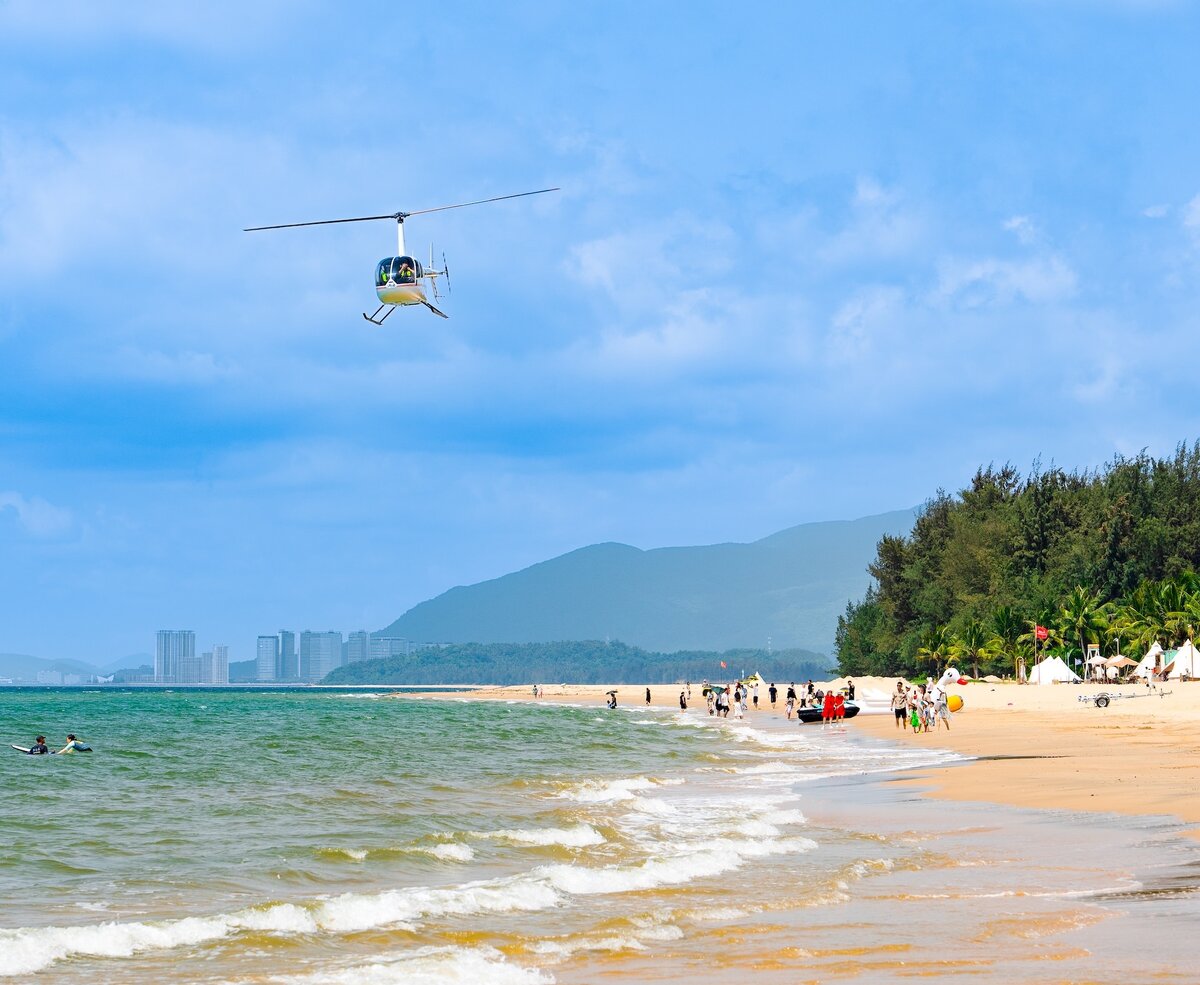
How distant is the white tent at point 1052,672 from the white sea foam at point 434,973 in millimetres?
71236

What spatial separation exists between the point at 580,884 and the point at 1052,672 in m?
67.9

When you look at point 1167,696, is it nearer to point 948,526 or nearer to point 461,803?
point 461,803

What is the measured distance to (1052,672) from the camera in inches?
3039

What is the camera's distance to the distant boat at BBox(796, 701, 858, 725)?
5797 cm

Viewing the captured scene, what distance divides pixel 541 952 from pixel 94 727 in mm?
61559

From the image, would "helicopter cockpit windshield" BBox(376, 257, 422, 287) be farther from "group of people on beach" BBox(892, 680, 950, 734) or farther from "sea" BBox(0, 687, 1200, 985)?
"group of people on beach" BBox(892, 680, 950, 734)

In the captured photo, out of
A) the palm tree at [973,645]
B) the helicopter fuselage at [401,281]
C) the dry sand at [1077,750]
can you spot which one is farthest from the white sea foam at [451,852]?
the palm tree at [973,645]

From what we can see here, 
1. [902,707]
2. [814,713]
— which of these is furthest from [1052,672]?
[902,707]

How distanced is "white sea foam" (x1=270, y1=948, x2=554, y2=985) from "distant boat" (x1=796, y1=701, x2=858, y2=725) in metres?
47.9

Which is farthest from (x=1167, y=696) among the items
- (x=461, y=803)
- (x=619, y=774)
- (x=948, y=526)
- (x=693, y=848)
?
(x=948, y=526)

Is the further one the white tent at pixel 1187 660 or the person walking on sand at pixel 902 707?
the white tent at pixel 1187 660

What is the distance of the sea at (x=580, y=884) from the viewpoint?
36.0ft

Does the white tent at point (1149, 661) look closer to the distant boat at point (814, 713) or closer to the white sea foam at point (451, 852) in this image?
the distant boat at point (814, 713)

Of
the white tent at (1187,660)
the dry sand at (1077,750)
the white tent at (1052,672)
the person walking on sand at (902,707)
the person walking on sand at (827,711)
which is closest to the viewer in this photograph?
the dry sand at (1077,750)
